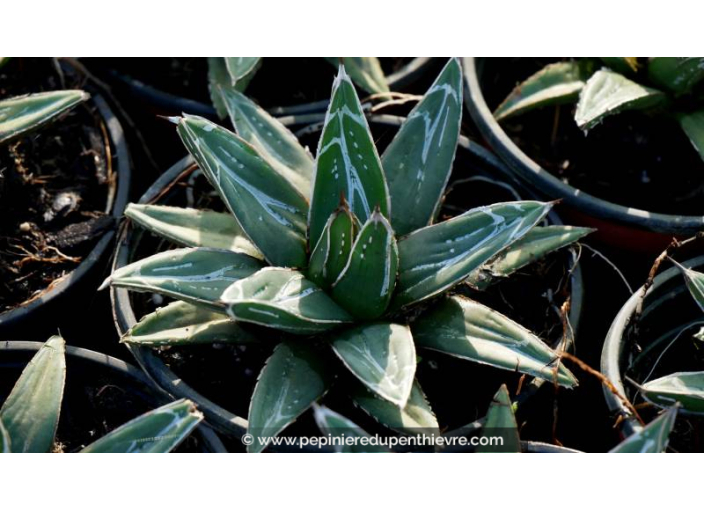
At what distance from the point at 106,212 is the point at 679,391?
3.22 feet

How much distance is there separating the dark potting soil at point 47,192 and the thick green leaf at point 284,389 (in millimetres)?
490

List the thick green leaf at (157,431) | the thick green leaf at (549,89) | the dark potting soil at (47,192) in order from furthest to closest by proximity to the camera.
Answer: the thick green leaf at (549,89), the dark potting soil at (47,192), the thick green leaf at (157,431)

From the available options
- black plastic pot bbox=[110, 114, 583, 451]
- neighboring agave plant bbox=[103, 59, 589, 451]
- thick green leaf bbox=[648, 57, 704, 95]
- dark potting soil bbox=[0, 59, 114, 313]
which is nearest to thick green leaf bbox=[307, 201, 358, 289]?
neighboring agave plant bbox=[103, 59, 589, 451]

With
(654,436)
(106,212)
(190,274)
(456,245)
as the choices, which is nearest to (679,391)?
(654,436)

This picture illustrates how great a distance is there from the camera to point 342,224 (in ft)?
3.43

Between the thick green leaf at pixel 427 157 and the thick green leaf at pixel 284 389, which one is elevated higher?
the thick green leaf at pixel 427 157

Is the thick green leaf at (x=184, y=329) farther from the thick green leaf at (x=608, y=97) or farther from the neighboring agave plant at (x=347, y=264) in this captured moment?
the thick green leaf at (x=608, y=97)

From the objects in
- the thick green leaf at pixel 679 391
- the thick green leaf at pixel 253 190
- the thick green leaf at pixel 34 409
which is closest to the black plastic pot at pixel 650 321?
the thick green leaf at pixel 679 391

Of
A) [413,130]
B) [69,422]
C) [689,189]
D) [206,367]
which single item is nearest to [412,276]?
[413,130]

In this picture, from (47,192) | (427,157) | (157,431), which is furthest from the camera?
(47,192)

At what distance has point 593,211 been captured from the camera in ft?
4.64

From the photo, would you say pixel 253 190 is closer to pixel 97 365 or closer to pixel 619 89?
pixel 97 365

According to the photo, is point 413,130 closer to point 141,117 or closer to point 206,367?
point 206,367

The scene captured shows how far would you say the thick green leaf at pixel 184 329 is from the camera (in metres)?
1.15
